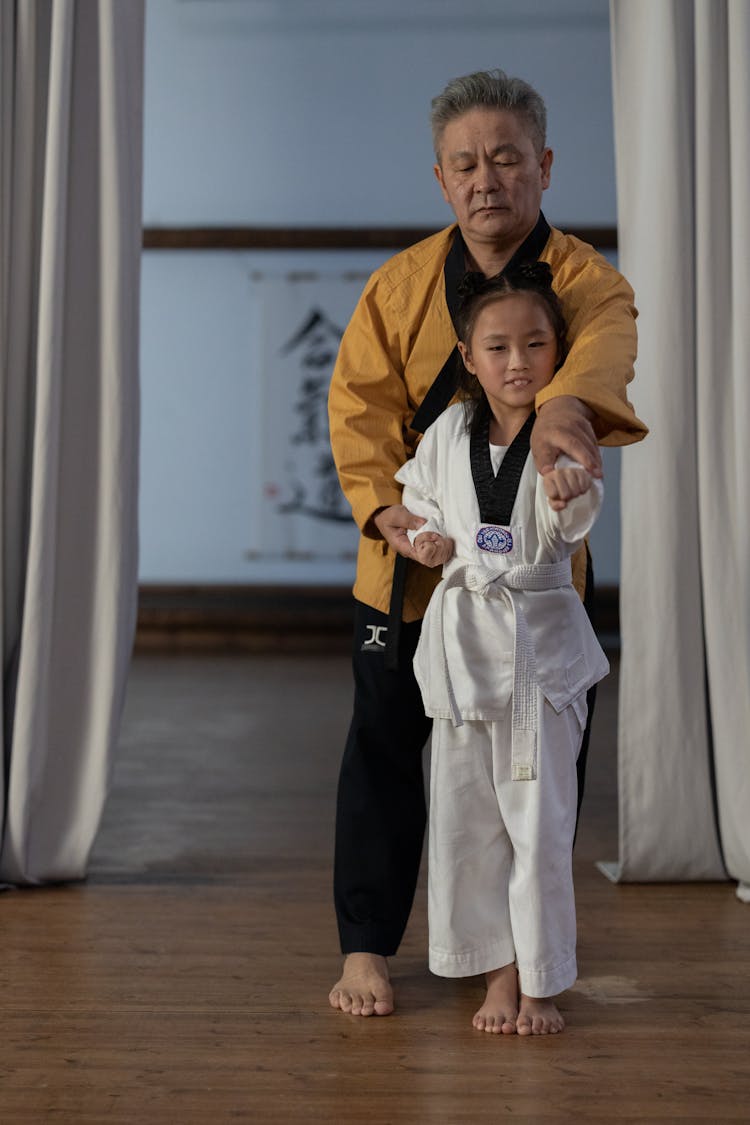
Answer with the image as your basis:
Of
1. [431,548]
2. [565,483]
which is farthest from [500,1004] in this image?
[565,483]

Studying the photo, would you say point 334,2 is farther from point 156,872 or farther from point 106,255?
point 156,872

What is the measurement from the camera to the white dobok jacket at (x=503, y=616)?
1792 millimetres

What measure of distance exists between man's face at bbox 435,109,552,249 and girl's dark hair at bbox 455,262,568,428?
0.26 feet

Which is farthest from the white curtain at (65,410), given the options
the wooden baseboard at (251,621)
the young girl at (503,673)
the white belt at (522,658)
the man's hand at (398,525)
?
the wooden baseboard at (251,621)

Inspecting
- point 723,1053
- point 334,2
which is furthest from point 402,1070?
point 334,2

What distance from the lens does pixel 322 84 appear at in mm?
6836

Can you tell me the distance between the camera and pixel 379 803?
2018 mm

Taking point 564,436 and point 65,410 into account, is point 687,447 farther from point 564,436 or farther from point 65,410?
point 65,410

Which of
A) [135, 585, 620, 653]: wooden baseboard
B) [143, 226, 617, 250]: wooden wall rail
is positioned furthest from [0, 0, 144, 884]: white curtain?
[143, 226, 617, 250]: wooden wall rail

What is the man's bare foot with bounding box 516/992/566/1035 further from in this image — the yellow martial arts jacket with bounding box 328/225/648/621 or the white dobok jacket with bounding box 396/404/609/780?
the yellow martial arts jacket with bounding box 328/225/648/621

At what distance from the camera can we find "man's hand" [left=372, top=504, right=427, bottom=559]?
1881 millimetres

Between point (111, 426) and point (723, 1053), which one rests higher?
point (111, 426)

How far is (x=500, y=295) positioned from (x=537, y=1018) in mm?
1060

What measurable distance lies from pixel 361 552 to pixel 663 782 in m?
0.99
